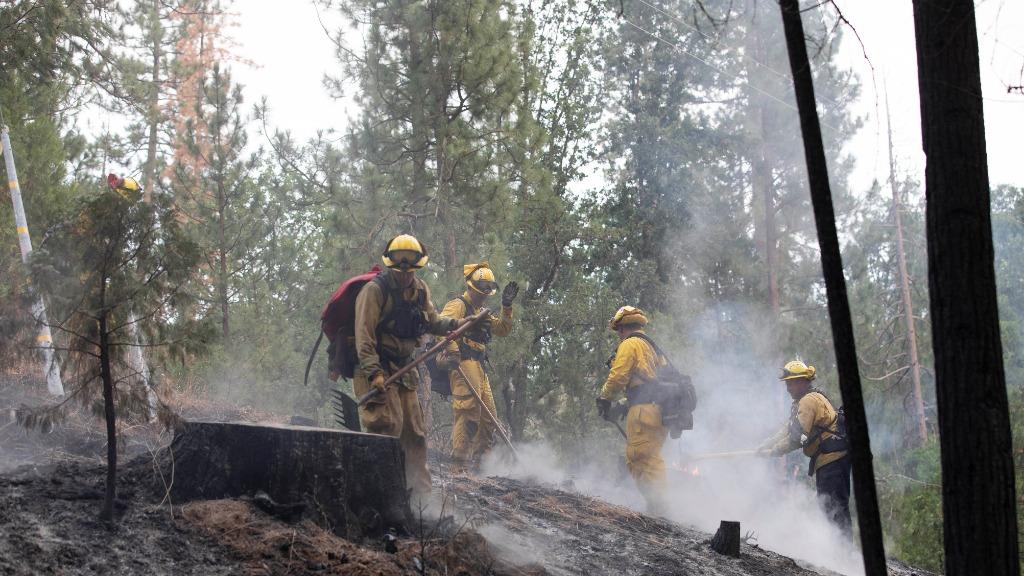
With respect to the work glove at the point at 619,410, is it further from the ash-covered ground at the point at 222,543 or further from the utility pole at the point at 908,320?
the utility pole at the point at 908,320

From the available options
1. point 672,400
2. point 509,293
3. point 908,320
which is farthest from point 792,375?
point 908,320

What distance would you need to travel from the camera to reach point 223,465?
5.49m

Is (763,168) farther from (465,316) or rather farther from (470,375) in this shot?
(465,316)

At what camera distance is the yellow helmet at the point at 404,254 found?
7.31 meters

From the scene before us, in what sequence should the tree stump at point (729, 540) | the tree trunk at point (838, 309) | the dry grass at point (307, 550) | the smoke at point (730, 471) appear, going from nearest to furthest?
the tree trunk at point (838, 309)
the dry grass at point (307, 550)
the tree stump at point (729, 540)
the smoke at point (730, 471)

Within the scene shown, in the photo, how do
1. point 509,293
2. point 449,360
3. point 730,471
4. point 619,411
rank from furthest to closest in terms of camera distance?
point 730,471 < point 449,360 < point 619,411 < point 509,293

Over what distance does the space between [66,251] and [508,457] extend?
7564mm

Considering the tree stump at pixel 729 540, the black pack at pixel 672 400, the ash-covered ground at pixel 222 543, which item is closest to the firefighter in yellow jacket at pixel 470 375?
the black pack at pixel 672 400

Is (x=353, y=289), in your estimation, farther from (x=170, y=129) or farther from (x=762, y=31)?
(x=762, y=31)

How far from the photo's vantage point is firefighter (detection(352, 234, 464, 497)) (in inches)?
282

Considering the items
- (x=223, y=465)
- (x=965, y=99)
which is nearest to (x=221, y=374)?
(x=223, y=465)

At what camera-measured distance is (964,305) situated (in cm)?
354

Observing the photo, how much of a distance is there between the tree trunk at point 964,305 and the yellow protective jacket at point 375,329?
442 cm

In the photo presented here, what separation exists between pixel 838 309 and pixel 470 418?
26.2 ft
